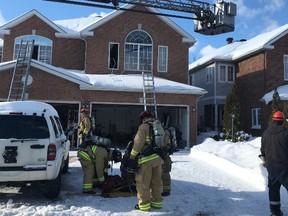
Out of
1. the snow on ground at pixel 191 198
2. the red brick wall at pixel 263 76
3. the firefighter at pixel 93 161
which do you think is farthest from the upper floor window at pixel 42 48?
the firefighter at pixel 93 161

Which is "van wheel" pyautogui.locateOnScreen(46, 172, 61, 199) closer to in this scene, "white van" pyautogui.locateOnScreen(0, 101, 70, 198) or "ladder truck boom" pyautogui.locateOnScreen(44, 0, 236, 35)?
"white van" pyautogui.locateOnScreen(0, 101, 70, 198)

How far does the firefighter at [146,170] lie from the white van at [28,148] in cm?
153

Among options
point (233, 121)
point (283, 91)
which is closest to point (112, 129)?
point (233, 121)

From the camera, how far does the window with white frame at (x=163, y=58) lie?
20.2 meters

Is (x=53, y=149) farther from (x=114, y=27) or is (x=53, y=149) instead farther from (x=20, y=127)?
(x=114, y=27)

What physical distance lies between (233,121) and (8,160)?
13979 millimetres

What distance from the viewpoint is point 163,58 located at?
2033 cm

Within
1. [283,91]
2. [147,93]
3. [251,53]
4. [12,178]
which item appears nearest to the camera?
[12,178]

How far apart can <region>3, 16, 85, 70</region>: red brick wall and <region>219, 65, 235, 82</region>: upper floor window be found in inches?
370

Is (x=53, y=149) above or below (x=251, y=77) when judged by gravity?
below

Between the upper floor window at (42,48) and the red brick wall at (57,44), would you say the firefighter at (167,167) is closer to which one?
the red brick wall at (57,44)

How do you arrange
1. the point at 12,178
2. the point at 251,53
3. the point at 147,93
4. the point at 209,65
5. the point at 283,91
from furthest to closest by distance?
the point at 209,65 < the point at 251,53 < the point at 283,91 < the point at 147,93 < the point at 12,178

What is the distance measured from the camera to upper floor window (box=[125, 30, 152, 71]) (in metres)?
20.0

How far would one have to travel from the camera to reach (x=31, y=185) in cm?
618
